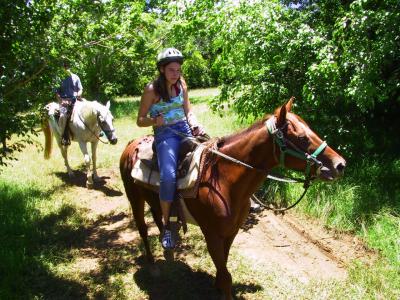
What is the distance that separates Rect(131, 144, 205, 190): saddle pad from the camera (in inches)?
137

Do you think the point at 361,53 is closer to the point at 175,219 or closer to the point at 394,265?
the point at 394,265

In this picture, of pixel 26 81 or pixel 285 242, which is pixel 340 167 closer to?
pixel 285 242

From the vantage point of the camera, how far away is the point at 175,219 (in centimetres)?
363

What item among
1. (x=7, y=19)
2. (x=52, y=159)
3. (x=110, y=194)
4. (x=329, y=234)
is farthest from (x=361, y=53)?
(x=52, y=159)

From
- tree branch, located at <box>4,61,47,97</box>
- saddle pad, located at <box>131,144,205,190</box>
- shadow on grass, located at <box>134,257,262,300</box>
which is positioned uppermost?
tree branch, located at <box>4,61,47,97</box>

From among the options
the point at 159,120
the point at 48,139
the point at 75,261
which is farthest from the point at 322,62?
the point at 48,139

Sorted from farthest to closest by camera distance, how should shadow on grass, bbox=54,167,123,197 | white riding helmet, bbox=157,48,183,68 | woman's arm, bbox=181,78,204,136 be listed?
shadow on grass, bbox=54,167,123,197 → woman's arm, bbox=181,78,204,136 → white riding helmet, bbox=157,48,183,68

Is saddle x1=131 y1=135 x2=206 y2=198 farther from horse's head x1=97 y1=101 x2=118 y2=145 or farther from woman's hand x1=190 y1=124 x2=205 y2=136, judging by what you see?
horse's head x1=97 y1=101 x2=118 y2=145

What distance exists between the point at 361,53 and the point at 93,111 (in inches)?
208

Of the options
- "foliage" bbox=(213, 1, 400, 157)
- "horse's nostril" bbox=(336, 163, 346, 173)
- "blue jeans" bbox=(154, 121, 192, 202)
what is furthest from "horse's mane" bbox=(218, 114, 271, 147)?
"foliage" bbox=(213, 1, 400, 157)

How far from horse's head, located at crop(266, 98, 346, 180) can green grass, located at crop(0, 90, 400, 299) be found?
Result: 1.68m

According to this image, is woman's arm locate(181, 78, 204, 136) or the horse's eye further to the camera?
woman's arm locate(181, 78, 204, 136)

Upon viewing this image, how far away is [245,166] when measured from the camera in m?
3.24

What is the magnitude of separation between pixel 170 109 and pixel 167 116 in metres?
0.08
